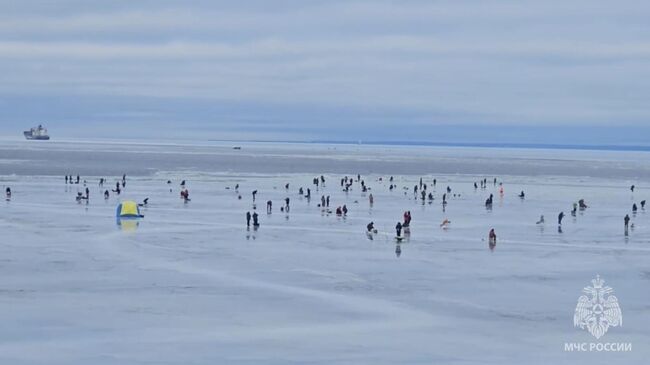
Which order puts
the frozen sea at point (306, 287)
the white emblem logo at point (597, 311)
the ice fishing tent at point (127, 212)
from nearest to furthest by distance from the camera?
the frozen sea at point (306, 287) → the white emblem logo at point (597, 311) → the ice fishing tent at point (127, 212)

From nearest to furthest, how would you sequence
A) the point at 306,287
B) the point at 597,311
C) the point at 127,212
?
the point at 597,311
the point at 306,287
the point at 127,212

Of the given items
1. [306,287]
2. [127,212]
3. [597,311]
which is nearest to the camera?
[597,311]

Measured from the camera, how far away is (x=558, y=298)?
29031mm

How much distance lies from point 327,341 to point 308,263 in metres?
12.4

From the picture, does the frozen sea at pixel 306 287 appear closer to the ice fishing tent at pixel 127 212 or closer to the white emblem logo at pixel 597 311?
the white emblem logo at pixel 597 311

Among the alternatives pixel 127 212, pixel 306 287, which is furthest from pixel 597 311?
pixel 127 212

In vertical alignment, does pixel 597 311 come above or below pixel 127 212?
below

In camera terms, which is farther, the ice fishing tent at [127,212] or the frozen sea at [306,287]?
the ice fishing tent at [127,212]

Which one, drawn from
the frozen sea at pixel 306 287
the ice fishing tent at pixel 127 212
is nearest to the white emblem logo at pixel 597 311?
the frozen sea at pixel 306 287

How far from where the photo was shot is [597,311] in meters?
28.0

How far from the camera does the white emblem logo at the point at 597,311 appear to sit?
25328 mm

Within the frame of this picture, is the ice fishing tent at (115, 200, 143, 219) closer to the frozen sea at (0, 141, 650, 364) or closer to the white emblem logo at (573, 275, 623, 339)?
the frozen sea at (0, 141, 650, 364)

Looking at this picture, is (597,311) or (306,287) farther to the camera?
(306,287)

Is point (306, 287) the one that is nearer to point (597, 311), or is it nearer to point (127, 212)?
point (597, 311)
